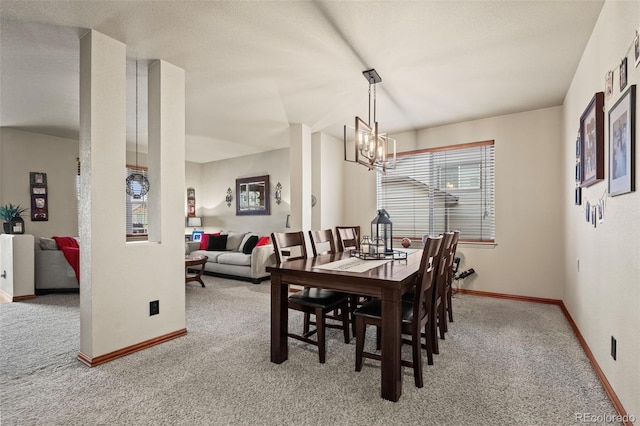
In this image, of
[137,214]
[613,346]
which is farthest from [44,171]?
[613,346]

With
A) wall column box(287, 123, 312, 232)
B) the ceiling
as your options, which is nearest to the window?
the ceiling

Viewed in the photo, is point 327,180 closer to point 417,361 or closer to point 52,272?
point 417,361

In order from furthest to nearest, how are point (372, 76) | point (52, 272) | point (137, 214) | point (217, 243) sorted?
point (137, 214), point (217, 243), point (52, 272), point (372, 76)

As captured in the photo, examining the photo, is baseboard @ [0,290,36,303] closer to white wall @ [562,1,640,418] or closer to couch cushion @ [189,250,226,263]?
couch cushion @ [189,250,226,263]

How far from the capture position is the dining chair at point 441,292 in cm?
246

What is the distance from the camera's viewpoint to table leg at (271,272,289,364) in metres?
2.43

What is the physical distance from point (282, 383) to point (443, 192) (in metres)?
3.90

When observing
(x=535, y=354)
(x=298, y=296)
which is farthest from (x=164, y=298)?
(x=535, y=354)

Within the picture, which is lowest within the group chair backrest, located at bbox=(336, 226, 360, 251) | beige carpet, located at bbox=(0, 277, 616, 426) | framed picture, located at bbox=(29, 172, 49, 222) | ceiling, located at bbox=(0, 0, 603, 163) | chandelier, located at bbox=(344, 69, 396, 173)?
beige carpet, located at bbox=(0, 277, 616, 426)

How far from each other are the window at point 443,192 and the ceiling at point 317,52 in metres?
0.70

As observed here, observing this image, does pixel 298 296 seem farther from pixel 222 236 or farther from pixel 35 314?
pixel 222 236

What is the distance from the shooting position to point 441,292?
2801 mm

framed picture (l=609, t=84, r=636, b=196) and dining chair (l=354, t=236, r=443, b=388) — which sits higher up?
→ framed picture (l=609, t=84, r=636, b=196)

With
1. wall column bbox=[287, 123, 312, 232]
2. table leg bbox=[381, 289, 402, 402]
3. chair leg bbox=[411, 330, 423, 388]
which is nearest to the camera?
table leg bbox=[381, 289, 402, 402]
